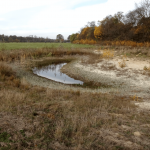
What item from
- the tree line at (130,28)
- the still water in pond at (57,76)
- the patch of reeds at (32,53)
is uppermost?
the tree line at (130,28)

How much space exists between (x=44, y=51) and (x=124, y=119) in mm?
20664

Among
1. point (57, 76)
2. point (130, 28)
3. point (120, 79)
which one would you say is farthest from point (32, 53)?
point (130, 28)

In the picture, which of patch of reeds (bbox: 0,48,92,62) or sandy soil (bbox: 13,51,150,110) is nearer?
sandy soil (bbox: 13,51,150,110)

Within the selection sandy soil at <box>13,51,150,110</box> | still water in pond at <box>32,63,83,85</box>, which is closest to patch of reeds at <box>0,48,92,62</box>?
still water in pond at <box>32,63,83,85</box>

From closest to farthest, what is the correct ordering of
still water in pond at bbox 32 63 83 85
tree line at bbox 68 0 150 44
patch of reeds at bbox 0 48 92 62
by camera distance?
1. still water in pond at bbox 32 63 83 85
2. patch of reeds at bbox 0 48 92 62
3. tree line at bbox 68 0 150 44

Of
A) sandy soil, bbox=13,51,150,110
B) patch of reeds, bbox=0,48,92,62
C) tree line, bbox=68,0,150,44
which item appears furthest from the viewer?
tree line, bbox=68,0,150,44

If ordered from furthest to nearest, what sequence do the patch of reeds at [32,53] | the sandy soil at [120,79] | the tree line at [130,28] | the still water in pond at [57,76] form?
the tree line at [130,28] → the patch of reeds at [32,53] → the still water in pond at [57,76] → the sandy soil at [120,79]

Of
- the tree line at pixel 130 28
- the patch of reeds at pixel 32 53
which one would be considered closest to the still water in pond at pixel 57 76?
the patch of reeds at pixel 32 53

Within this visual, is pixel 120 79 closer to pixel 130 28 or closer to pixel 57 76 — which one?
pixel 57 76

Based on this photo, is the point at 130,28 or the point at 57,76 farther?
the point at 130,28

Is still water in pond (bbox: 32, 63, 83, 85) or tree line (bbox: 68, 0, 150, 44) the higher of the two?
tree line (bbox: 68, 0, 150, 44)

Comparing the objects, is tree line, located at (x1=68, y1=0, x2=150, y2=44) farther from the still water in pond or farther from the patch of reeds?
the still water in pond

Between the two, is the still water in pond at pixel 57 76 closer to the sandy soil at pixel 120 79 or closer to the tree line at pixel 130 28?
the sandy soil at pixel 120 79

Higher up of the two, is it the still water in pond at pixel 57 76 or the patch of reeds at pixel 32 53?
the patch of reeds at pixel 32 53
